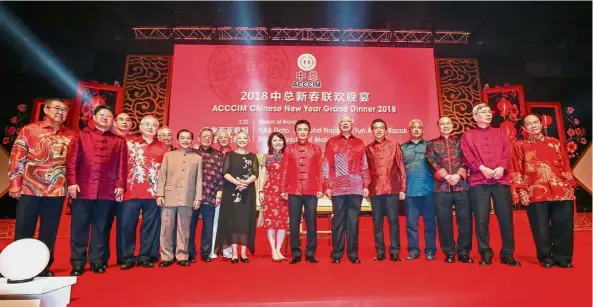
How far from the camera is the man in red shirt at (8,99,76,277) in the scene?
8.40ft

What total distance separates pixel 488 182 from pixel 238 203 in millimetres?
2083

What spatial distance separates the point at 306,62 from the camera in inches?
200

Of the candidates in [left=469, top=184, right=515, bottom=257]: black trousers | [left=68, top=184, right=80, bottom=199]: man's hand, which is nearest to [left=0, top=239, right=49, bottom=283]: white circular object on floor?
[left=68, top=184, right=80, bottom=199]: man's hand

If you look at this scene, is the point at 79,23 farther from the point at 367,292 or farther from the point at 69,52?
the point at 367,292

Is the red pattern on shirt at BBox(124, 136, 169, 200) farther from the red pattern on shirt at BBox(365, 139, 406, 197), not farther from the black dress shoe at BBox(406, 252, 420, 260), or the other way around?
the black dress shoe at BBox(406, 252, 420, 260)

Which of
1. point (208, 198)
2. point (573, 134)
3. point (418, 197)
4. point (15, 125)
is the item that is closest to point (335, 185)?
point (418, 197)

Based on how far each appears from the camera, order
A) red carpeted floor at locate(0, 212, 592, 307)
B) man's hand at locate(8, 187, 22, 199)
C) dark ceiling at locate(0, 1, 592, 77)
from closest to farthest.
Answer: red carpeted floor at locate(0, 212, 592, 307)
man's hand at locate(8, 187, 22, 199)
dark ceiling at locate(0, 1, 592, 77)

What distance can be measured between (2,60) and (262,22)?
4304 millimetres

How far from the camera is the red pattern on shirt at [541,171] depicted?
2.80 metres

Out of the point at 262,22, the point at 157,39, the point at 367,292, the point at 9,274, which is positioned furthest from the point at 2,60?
the point at 367,292

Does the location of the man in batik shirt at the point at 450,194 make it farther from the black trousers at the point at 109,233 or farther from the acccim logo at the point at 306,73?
the black trousers at the point at 109,233

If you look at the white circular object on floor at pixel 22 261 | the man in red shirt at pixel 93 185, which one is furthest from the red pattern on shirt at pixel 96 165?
the white circular object on floor at pixel 22 261

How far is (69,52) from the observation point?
5.95 meters

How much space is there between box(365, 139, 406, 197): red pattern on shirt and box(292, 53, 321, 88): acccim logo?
6.82 feet
